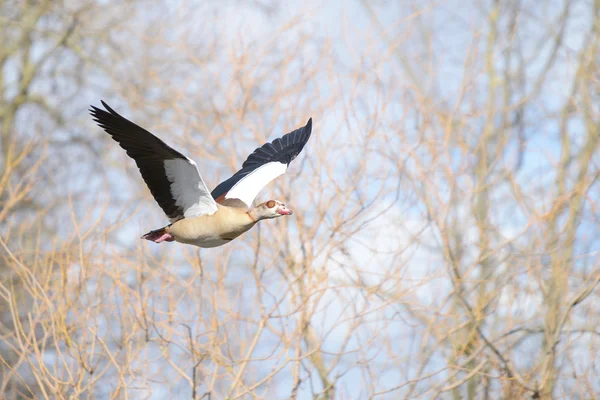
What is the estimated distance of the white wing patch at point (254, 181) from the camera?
5609mm

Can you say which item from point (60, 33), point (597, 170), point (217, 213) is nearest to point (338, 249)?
point (217, 213)

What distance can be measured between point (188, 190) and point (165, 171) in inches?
7.1

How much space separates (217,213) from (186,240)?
0.25 meters

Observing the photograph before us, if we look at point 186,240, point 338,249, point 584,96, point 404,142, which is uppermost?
point 584,96

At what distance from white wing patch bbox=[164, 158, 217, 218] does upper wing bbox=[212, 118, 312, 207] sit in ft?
1.70

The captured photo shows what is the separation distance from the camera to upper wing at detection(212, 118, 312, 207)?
224 inches

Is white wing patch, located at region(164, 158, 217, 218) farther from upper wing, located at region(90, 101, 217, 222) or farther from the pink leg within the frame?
the pink leg

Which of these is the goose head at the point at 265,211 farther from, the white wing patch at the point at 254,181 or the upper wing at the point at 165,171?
the white wing patch at the point at 254,181

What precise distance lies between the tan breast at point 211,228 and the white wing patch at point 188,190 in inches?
2.7

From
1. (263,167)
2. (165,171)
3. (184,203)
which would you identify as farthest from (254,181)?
(165,171)

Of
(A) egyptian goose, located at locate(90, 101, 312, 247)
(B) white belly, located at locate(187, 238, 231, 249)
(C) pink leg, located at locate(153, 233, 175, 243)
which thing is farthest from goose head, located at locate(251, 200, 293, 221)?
(C) pink leg, located at locate(153, 233, 175, 243)

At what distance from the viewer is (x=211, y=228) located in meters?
4.87

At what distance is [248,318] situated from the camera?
589cm

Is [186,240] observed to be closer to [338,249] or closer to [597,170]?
[338,249]
